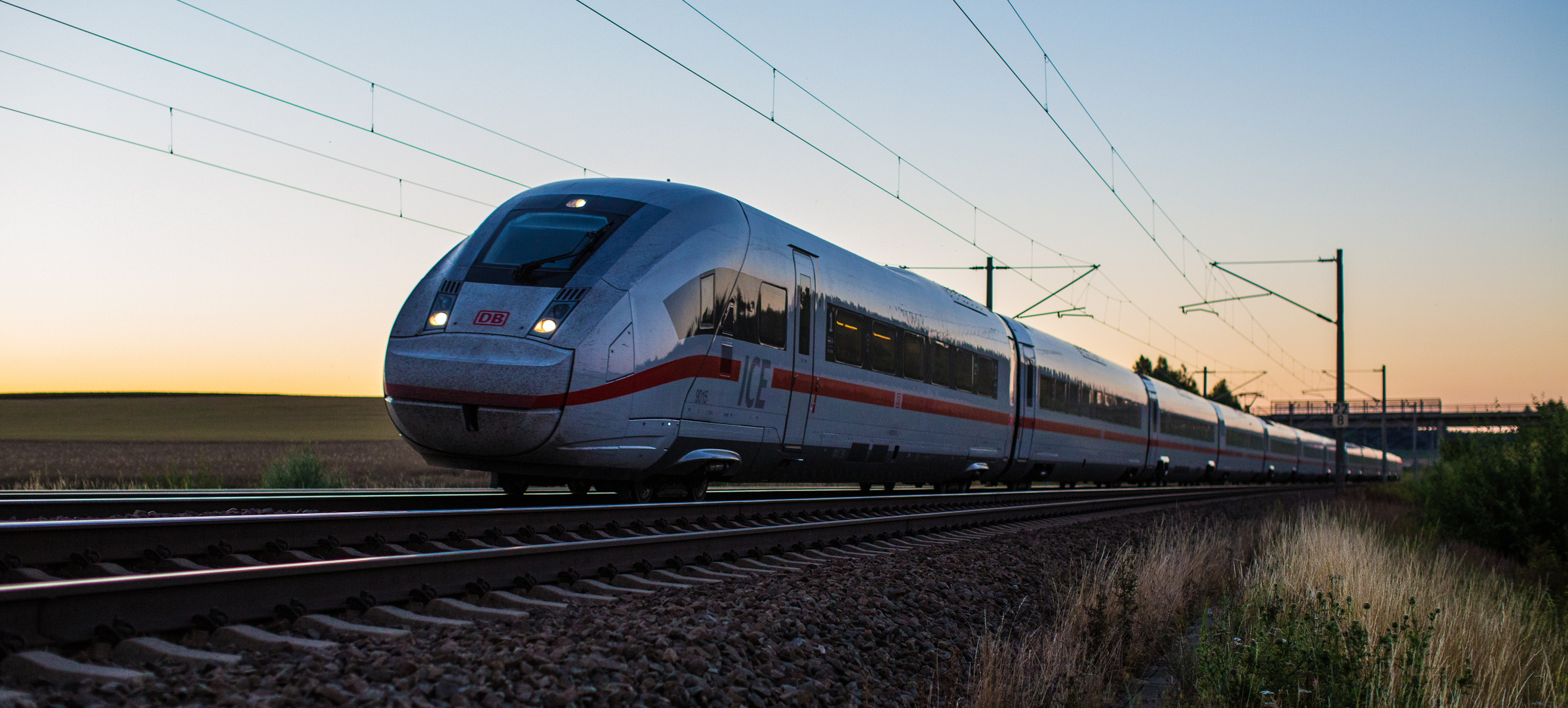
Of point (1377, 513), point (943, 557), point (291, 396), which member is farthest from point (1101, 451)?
point (291, 396)

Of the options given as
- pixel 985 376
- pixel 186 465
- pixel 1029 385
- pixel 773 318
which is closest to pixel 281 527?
pixel 773 318

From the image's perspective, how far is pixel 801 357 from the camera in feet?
37.4

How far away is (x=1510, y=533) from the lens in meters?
20.2

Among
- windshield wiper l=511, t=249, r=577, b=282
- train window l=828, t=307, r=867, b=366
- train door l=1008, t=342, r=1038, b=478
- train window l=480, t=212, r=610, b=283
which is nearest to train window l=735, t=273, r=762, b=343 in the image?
train window l=480, t=212, r=610, b=283

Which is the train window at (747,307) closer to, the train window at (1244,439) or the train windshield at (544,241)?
the train windshield at (544,241)

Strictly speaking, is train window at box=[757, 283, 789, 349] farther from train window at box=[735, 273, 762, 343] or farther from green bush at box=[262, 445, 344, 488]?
green bush at box=[262, 445, 344, 488]

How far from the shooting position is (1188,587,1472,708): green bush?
19.2ft

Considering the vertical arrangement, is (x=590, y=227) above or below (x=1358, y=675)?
above

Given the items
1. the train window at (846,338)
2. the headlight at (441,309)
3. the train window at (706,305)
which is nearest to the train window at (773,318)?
the train window at (706,305)

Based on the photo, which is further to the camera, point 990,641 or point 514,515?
point 514,515

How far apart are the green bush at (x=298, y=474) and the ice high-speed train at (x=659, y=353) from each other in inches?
286

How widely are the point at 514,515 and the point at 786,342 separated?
13.9 ft

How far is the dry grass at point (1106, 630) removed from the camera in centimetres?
560

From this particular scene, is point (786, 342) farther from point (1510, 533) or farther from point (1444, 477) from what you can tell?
point (1444, 477)
